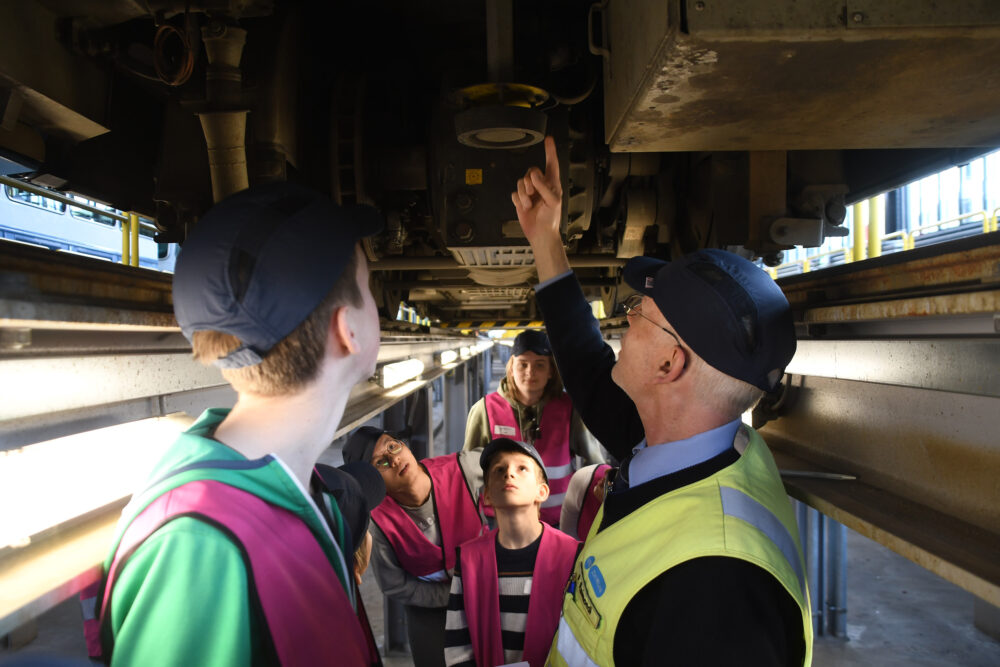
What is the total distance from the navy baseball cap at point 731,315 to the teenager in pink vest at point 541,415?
90.0 inches

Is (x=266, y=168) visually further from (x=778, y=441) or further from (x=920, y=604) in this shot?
(x=920, y=604)

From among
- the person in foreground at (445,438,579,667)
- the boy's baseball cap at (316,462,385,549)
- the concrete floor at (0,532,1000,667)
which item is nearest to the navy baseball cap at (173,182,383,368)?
the boy's baseball cap at (316,462,385,549)

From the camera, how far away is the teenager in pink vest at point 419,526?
9.88 ft

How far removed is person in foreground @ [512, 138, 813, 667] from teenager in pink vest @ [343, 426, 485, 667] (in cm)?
133

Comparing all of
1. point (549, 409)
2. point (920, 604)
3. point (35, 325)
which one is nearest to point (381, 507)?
point (549, 409)

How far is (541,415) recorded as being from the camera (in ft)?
13.0

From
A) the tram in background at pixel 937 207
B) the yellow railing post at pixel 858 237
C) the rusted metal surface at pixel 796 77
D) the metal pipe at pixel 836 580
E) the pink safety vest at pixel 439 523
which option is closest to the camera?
the rusted metal surface at pixel 796 77

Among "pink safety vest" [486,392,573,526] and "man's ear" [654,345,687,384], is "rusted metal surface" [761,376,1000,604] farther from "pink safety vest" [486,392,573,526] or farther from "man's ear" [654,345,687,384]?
"pink safety vest" [486,392,573,526]

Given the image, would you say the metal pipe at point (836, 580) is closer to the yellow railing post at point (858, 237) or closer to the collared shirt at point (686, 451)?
the yellow railing post at point (858, 237)

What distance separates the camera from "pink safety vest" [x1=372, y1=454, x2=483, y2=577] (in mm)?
3062

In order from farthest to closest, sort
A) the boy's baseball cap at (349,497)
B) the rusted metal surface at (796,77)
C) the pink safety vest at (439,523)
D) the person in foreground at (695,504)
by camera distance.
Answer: the pink safety vest at (439,523), the boy's baseball cap at (349,497), the rusted metal surface at (796,77), the person in foreground at (695,504)

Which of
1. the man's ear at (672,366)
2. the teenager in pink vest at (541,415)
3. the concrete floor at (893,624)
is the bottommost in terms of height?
the concrete floor at (893,624)

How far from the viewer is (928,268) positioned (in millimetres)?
1363

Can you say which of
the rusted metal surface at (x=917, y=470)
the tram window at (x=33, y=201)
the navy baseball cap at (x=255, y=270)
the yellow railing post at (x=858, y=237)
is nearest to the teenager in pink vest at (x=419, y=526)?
the rusted metal surface at (x=917, y=470)
